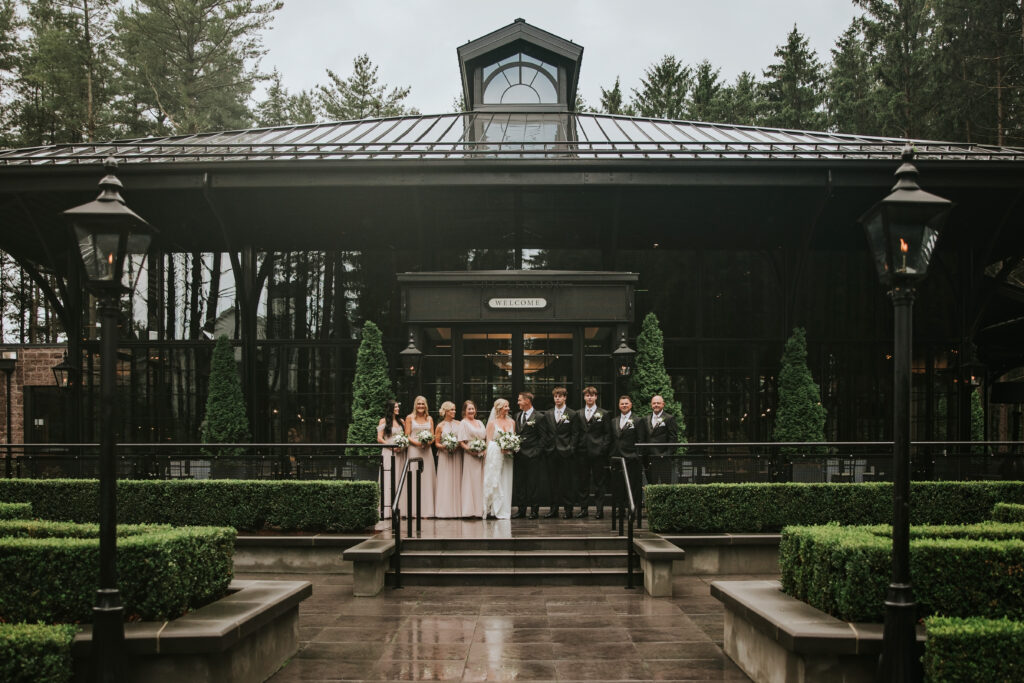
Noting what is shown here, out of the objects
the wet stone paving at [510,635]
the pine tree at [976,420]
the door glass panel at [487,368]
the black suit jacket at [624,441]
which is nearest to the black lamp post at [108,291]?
the wet stone paving at [510,635]

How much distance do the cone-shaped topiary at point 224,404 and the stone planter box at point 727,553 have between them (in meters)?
11.3

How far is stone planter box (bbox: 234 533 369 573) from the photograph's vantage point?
1159 cm

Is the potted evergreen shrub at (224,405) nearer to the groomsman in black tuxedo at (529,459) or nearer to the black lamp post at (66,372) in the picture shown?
the black lamp post at (66,372)

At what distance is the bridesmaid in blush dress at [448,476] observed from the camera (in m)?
13.8

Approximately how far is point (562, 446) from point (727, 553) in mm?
3230

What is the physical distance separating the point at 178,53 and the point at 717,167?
2953 centimetres

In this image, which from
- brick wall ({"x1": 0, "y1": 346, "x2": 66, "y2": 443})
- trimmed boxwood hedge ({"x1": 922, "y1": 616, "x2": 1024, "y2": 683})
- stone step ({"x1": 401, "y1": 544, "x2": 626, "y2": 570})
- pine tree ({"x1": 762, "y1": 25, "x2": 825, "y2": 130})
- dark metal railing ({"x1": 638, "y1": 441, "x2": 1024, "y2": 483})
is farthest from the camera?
pine tree ({"x1": 762, "y1": 25, "x2": 825, "y2": 130})

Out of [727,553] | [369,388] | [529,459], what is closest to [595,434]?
[529,459]

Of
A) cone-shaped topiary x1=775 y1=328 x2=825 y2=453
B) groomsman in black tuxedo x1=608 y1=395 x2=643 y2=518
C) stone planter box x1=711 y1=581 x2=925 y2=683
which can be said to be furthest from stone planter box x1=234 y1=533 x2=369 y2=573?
cone-shaped topiary x1=775 y1=328 x2=825 y2=453

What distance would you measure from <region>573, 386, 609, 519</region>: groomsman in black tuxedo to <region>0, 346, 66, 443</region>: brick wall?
19.9 m

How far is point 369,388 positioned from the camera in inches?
752

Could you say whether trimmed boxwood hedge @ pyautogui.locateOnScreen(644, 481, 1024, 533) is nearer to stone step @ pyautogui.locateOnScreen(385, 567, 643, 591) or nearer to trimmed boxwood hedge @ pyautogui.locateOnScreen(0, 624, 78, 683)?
stone step @ pyautogui.locateOnScreen(385, 567, 643, 591)

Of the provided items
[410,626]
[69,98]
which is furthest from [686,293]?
[69,98]

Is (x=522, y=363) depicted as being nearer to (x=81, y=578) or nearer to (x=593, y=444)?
(x=593, y=444)
